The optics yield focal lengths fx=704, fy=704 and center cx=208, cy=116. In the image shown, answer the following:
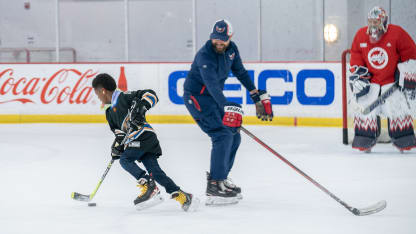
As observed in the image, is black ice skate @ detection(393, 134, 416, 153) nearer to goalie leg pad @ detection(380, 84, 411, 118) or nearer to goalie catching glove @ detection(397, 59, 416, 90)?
goalie leg pad @ detection(380, 84, 411, 118)

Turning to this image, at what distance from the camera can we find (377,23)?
6812 millimetres

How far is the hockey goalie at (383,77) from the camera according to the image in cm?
685

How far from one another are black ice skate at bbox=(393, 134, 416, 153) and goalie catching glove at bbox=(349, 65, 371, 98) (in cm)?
59

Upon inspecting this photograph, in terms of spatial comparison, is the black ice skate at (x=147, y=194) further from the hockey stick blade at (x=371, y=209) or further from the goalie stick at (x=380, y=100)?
the goalie stick at (x=380, y=100)

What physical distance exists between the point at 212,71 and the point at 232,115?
325mm

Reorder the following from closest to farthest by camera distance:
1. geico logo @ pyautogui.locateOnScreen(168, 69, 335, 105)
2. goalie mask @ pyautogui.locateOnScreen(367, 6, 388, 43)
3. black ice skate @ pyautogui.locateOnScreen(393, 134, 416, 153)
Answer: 1. goalie mask @ pyautogui.locateOnScreen(367, 6, 388, 43)
2. black ice skate @ pyautogui.locateOnScreen(393, 134, 416, 153)
3. geico logo @ pyautogui.locateOnScreen(168, 69, 335, 105)

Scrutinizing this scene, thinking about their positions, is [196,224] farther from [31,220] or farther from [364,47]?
[364,47]

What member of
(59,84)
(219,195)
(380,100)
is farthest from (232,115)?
(59,84)

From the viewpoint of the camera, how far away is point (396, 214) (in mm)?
4090

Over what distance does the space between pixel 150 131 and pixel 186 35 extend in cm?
880

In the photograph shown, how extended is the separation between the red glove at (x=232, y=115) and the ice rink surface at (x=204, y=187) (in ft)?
1.75

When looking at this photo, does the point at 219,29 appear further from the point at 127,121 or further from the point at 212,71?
the point at 127,121

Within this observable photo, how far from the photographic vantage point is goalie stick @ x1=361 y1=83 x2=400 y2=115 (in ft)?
22.9

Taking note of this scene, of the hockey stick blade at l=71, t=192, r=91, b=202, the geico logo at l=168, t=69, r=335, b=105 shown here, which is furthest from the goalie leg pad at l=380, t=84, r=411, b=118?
the hockey stick blade at l=71, t=192, r=91, b=202
